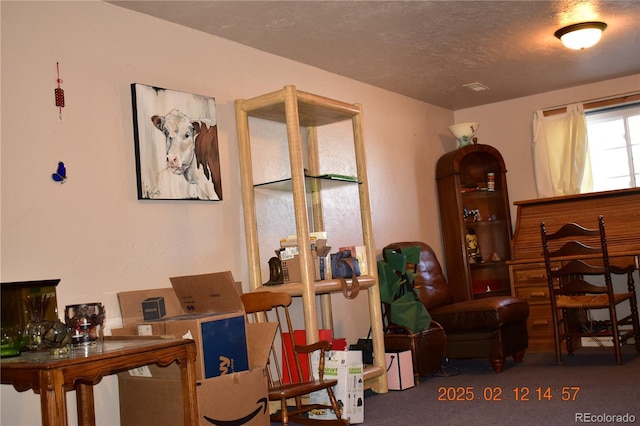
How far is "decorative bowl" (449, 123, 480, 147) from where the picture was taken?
253 inches

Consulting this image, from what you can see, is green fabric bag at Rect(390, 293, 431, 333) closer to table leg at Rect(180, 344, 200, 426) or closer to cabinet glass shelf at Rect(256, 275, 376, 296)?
cabinet glass shelf at Rect(256, 275, 376, 296)

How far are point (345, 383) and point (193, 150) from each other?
5.07 feet

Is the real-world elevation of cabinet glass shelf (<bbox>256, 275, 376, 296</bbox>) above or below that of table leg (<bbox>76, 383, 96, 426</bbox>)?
above

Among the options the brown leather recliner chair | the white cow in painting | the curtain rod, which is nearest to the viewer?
the white cow in painting

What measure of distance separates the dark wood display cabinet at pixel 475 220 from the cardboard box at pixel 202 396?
10.6 feet

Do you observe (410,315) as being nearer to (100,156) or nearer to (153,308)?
(153,308)

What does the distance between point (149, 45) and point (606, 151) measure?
4487mm

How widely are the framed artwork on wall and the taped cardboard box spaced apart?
0.54m

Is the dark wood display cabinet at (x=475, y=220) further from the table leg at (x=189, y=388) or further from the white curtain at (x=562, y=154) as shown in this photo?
the table leg at (x=189, y=388)

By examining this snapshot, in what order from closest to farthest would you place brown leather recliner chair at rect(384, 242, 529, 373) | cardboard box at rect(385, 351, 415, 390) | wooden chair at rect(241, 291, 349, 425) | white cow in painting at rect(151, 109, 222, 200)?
1. wooden chair at rect(241, 291, 349, 425)
2. white cow in painting at rect(151, 109, 222, 200)
3. cardboard box at rect(385, 351, 415, 390)
4. brown leather recliner chair at rect(384, 242, 529, 373)

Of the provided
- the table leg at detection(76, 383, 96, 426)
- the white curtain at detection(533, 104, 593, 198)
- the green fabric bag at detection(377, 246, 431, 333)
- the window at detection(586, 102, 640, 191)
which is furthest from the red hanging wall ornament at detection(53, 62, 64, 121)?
the window at detection(586, 102, 640, 191)

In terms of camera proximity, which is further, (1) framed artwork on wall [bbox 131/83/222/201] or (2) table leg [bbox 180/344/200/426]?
(1) framed artwork on wall [bbox 131/83/222/201]

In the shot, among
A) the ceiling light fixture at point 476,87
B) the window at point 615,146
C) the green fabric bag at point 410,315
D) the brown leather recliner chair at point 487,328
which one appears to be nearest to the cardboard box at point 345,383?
the green fabric bag at point 410,315

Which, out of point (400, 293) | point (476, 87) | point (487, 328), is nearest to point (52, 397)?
point (400, 293)
